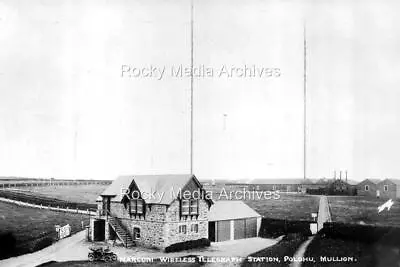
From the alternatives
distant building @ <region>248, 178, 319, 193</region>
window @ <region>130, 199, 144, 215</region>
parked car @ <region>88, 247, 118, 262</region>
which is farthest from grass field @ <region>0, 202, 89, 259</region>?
distant building @ <region>248, 178, 319, 193</region>

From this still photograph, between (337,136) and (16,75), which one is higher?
(16,75)

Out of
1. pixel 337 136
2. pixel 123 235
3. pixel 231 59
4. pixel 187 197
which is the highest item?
pixel 231 59

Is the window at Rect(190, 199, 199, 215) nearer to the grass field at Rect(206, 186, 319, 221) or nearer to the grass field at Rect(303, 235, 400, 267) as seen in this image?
the grass field at Rect(206, 186, 319, 221)

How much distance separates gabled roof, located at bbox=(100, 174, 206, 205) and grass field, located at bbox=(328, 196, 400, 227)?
5.69 metres

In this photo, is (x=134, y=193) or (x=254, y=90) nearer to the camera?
(x=254, y=90)

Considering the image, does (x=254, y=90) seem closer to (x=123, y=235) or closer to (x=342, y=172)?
(x=342, y=172)

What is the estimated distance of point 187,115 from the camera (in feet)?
54.8

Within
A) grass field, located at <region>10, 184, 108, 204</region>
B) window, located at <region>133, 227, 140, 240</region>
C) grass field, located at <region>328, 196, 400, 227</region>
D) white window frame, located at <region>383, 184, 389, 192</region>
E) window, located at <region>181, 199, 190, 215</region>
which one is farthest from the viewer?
grass field, located at <region>10, 184, 108, 204</region>

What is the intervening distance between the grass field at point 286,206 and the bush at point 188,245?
1.78 m

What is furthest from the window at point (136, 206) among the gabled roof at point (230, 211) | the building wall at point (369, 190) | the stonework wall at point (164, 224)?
the building wall at point (369, 190)

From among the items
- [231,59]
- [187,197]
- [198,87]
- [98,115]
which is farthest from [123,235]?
[231,59]

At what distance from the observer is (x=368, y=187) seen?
17.1 meters

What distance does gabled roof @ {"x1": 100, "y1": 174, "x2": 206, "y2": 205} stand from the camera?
1730 centimetres

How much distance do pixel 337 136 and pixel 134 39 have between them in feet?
26.3
